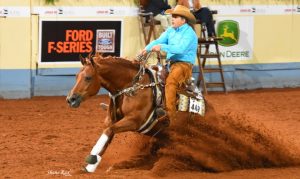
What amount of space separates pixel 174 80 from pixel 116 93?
0.82m

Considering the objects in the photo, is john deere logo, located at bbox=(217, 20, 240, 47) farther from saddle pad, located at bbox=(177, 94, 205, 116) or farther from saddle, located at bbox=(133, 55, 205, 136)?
saddle pad, located at bbox=(177, 94, 205, 116)

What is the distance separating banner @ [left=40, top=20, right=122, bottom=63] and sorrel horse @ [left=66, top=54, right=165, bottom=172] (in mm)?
6623

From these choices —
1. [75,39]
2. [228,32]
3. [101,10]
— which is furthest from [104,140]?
[228,32]

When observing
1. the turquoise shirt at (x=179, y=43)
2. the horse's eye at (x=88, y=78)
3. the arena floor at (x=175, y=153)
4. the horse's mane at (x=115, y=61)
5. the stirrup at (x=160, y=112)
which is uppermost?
the turquoise shirt at (x=179, y=43)

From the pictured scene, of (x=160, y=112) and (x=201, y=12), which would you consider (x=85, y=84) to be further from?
(x=201, y=12)

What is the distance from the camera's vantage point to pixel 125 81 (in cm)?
933

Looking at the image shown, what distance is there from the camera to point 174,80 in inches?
378

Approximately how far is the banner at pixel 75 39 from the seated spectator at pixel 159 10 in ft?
2.52

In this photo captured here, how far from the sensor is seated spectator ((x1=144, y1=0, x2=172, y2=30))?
53.2 ft

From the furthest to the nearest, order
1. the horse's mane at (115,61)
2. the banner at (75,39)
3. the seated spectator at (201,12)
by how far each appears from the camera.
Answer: the seated spectator at (201,12) → the banner at (75,39) → the horse's mane at (115,61)

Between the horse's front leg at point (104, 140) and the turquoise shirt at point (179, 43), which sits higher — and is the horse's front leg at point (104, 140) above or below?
below

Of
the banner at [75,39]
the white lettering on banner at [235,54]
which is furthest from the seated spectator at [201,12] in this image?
the banner at [75,39]

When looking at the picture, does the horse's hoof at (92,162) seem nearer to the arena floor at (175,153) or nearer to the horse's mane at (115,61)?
the arena floor at (175,153)

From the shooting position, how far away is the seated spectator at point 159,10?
53.2 ft
